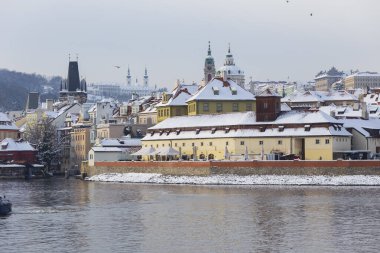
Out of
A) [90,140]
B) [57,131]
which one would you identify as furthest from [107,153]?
[57,131]

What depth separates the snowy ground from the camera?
8112 centimetres

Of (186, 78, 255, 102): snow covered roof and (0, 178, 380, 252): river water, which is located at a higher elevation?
(186, 78, 255, 102): snow covered roof

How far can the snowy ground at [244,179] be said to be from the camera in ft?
266

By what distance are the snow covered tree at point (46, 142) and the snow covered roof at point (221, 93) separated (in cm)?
3398

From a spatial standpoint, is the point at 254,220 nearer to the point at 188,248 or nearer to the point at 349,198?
the point at 188,248

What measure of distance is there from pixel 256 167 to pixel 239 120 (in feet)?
42.6

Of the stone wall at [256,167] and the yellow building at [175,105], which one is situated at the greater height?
the yellow building at [175,105]

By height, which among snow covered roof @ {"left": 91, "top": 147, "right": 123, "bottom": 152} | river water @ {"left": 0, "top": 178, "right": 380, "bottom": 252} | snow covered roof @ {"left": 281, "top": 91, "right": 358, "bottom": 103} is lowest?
river water @ {"left": 0, "top": 178, "right": 380, "bottom": 252}

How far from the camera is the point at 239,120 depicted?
99.9m

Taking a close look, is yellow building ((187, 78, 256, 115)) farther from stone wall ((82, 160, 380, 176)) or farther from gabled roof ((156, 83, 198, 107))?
stone wall ((82, 160, 380, 176))

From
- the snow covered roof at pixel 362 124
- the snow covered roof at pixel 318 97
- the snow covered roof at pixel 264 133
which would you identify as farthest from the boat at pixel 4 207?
the snow covered roof at pixel 318 97

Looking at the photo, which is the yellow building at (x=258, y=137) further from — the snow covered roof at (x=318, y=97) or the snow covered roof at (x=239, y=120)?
the snow covered roof at (x=318, y=97)

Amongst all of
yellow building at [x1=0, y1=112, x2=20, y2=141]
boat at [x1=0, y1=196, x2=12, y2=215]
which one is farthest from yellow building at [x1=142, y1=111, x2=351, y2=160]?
yellow building at [x1=0, y1=112, x2=20, y2=141]

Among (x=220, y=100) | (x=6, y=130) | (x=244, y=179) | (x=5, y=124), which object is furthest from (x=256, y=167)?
(x=5, y=124)
